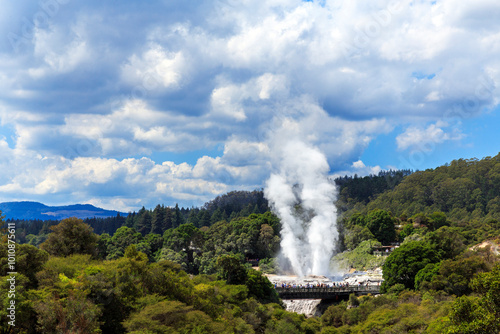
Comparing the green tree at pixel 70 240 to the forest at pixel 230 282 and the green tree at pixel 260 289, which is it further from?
the green tree at pixel 260 289

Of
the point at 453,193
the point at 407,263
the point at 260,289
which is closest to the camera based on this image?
the point at 260,289

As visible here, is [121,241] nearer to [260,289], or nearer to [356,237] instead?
[260,289]

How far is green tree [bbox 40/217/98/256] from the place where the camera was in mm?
45281

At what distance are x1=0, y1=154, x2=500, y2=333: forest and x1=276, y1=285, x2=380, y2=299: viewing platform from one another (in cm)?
341

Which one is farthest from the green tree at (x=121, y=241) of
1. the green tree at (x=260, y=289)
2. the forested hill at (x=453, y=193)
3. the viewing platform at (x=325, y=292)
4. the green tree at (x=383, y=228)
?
the forested hill at (x=453, y=193)

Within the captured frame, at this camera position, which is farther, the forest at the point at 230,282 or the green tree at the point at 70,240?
the green tree at the point at 70,240

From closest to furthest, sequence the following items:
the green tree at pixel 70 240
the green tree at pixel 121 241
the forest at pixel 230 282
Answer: the forest at pixel 230 282 → the green tree at pixel 70 240 → the green tree at pixel 121 241

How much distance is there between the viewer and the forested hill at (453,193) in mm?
116812

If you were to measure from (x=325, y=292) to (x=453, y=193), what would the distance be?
84379 millimetres

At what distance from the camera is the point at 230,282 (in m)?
48.2

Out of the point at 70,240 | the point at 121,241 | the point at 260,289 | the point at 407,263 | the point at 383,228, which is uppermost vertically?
the point at 383,228

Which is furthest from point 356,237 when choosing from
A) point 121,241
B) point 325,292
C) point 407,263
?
point 121,241

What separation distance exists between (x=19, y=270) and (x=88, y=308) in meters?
8.37

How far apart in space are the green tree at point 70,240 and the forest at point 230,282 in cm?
11
